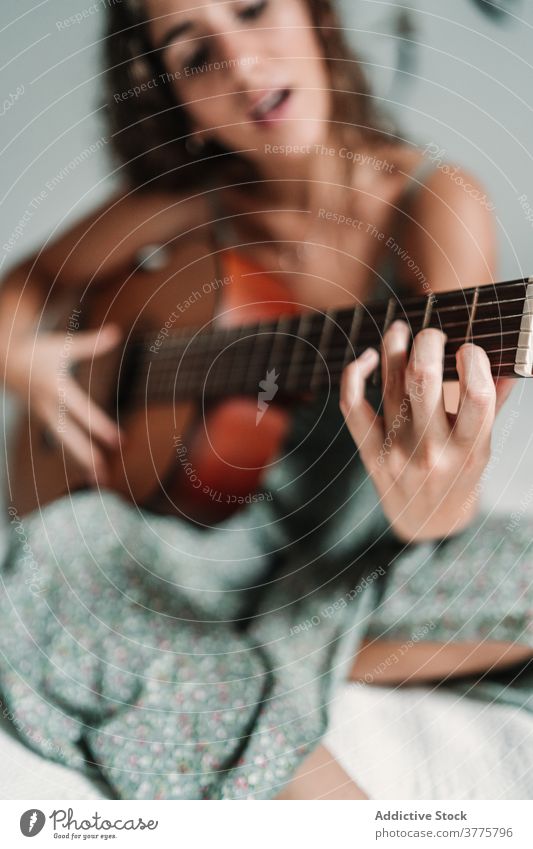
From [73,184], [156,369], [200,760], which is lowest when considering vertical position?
[200,760]

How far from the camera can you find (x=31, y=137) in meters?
0.38

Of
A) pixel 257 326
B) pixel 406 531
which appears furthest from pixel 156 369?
pixel 406 531

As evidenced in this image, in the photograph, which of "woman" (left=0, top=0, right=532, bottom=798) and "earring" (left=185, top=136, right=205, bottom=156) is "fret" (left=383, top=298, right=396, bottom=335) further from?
"earring" (left=185, top=136, right=205, bottom=156)

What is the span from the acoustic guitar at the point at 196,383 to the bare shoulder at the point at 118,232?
17mm

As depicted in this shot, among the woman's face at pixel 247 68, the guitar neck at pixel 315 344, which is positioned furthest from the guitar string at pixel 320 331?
the woman's face at pixel 247 68

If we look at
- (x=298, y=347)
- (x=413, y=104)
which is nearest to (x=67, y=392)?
(x=298, y=347)

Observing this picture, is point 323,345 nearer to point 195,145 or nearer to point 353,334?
point 353,334

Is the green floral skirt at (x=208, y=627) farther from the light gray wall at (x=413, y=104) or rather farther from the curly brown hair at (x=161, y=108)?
the curly brown hair at (x=161, y=108)

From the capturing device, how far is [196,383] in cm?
42

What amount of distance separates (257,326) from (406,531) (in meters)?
0.15

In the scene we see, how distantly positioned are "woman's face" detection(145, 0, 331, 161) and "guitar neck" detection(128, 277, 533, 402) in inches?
4.5

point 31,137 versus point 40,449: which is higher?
point 31,137

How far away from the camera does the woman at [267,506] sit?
0.35 m

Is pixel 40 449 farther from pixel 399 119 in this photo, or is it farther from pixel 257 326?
pixel 399 119
